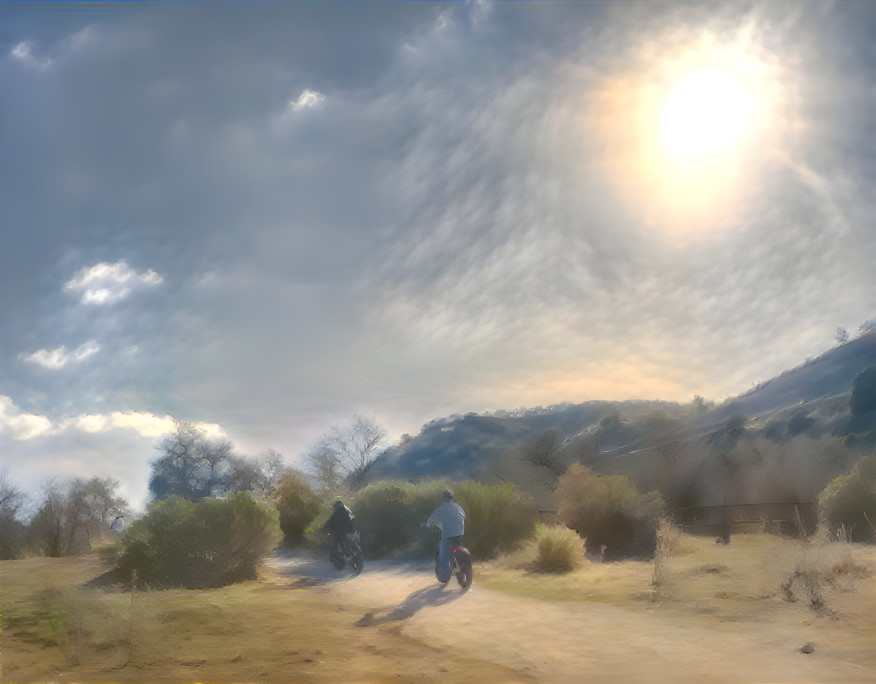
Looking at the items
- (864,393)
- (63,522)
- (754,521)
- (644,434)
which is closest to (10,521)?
(63,522)

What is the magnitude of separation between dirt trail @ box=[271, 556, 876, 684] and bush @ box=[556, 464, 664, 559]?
10174 mm

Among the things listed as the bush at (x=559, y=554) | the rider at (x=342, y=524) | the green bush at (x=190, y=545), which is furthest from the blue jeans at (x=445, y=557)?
the green bush at (x=190, y=545)

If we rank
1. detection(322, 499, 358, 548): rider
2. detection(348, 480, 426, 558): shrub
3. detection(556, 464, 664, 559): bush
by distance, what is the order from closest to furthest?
detection(322, 499, 358, 548): rider
detection(348, 480, 426, 558): shrub
detection(556, 464, 664, 559): bush

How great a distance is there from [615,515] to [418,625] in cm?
1350

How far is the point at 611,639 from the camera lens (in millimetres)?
7562

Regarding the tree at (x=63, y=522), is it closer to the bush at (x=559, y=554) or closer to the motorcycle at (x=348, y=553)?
the motorcycle at (x=348, y=553)

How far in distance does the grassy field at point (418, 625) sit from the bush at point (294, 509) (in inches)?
559

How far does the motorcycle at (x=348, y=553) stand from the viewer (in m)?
15.7

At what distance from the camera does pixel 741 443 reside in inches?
2034

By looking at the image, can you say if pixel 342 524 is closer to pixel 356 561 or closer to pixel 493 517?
pixel 356 561

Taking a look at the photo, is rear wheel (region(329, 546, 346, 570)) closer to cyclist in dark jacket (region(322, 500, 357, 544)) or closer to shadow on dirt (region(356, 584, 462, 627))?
cyclist in dark jacket (region(322, 500, 357, 544))

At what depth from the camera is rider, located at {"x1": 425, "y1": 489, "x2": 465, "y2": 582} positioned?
37.3 feet

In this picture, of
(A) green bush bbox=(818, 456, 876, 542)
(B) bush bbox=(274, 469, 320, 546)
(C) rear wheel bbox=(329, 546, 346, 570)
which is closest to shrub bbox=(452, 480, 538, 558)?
(C) rear wheel bbox=(329, 546, 346, 570)

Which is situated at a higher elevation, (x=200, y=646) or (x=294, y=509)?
(x=294, y=509)
